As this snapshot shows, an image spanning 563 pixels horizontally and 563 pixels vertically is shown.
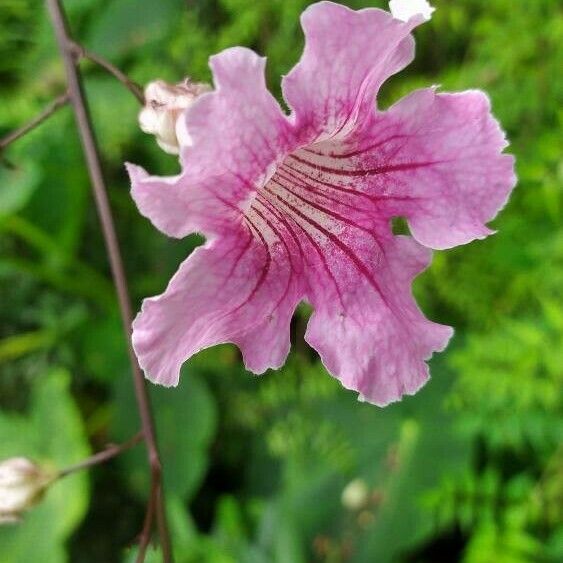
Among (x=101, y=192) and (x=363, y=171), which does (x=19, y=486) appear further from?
(x=363, y=171)

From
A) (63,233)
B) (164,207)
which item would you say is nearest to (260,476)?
(63,233)

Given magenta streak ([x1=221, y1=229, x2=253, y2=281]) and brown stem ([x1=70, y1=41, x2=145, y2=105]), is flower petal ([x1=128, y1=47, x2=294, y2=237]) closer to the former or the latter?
magenta streak ([x1=221, y1=229, x2=253, y2=281])

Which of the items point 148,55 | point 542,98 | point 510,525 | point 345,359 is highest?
point 148,55

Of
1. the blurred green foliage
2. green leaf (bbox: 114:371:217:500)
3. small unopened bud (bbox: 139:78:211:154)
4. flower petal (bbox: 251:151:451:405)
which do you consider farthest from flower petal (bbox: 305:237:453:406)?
green leaf (bbox: 114:371:217:500)

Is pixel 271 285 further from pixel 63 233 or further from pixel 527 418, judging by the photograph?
pixel 63 233

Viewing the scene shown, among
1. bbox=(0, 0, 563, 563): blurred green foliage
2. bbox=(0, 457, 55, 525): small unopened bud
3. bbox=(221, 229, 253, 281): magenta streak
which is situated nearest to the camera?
bbox=(221, 229, 253, 281): magenta streak

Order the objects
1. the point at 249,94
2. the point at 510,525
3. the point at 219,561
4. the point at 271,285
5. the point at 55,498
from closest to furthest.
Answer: the point at 249,94 → the point at 271,285 → the point at 510,525 → the point at 219,561 → the point at 55,498
